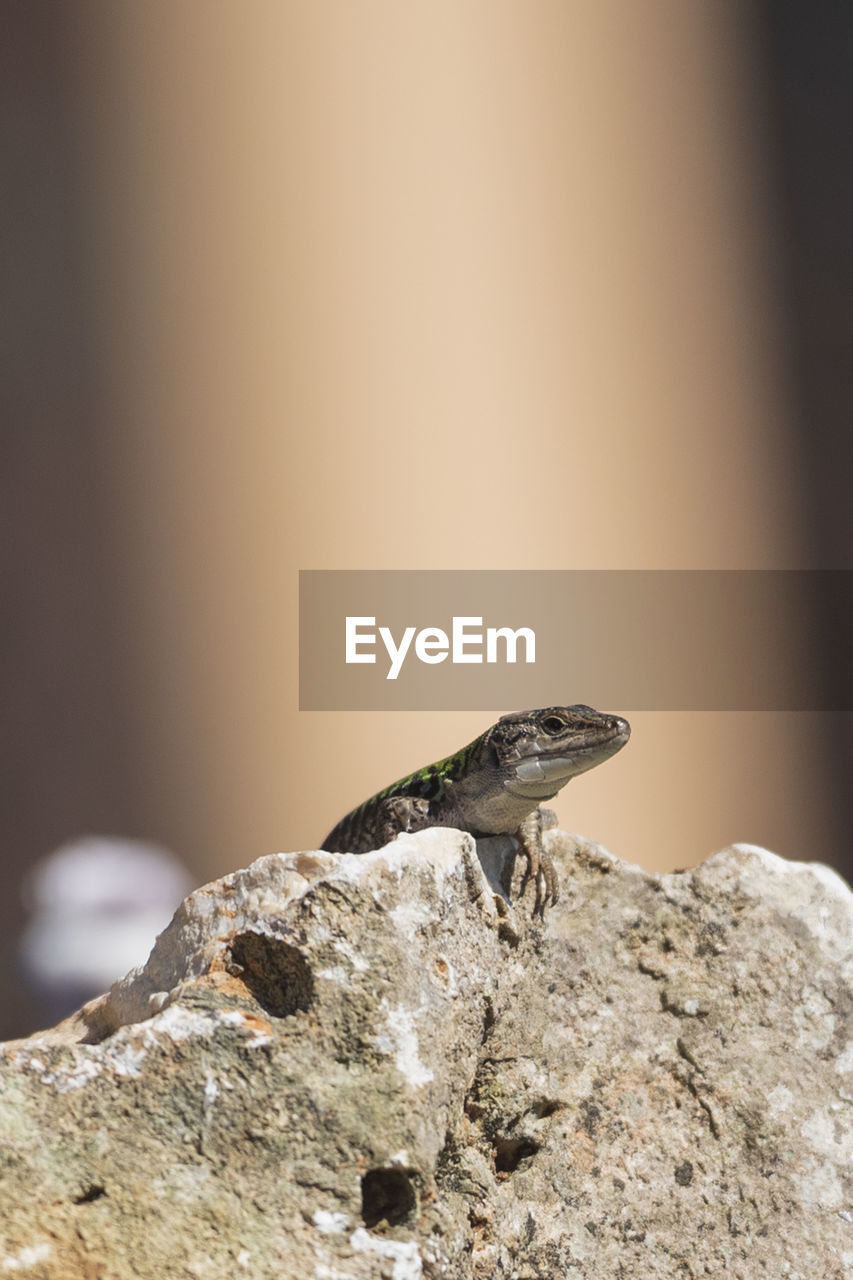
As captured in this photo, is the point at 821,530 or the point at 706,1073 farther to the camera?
the point at 821,530

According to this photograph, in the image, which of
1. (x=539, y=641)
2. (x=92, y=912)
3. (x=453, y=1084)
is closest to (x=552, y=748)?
(x=453, y=1084)

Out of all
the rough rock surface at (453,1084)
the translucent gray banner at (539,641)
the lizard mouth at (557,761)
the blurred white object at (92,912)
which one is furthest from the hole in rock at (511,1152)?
the translucent gray banner at (539,641)

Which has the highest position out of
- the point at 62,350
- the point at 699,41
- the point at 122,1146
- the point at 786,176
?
the point at 699,41

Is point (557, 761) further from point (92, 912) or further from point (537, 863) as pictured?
point (92, 912)

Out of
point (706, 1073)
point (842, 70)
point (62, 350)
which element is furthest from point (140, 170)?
point (706, 1073)

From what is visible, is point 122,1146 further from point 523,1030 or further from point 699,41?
point 699,41

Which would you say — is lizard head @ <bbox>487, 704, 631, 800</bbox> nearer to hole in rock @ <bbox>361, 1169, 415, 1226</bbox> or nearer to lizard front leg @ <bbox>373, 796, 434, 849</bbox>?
lizard front leg @ <bbox>373, 796, 434, 849</bbox>

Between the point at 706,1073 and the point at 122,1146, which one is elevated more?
the point at 122,1146
